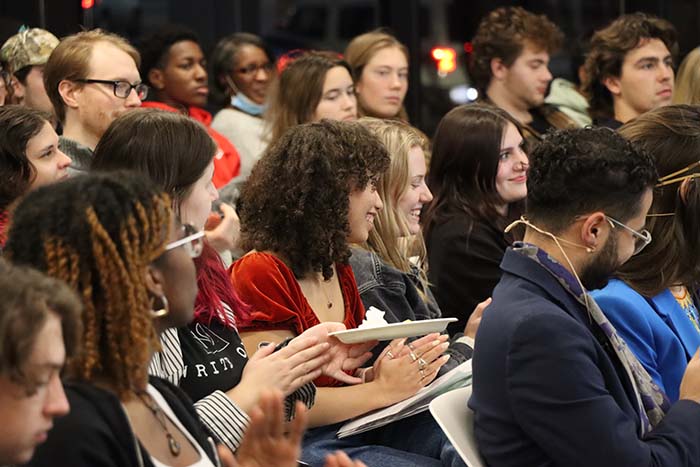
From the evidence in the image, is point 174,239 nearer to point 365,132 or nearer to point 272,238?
point 272,238

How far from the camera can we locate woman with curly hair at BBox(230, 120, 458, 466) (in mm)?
3047

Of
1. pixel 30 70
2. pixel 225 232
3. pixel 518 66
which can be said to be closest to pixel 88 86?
pixel 30 70

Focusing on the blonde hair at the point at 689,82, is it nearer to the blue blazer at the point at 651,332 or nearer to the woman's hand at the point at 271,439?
the blue blazer at the point at 651,332

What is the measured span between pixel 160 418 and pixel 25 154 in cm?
134

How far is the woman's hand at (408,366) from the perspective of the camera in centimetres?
306

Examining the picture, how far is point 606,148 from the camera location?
105 inches

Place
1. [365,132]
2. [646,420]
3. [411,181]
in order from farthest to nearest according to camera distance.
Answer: [411,181] < [365,132] < [646,420]

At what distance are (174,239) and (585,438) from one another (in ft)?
3.15

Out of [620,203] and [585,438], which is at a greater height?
[620,203]

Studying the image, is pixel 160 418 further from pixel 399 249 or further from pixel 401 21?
pixel 401 21

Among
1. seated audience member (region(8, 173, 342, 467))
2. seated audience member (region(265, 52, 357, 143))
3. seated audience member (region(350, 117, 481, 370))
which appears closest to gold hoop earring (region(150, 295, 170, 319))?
seated audience member (region(8, 173, 342, 467))

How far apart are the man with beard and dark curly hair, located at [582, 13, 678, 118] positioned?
121 inches

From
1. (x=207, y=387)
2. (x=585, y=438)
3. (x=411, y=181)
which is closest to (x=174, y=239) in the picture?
(x=207, y=387)

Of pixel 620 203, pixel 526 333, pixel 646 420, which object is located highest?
pixel 620 203
